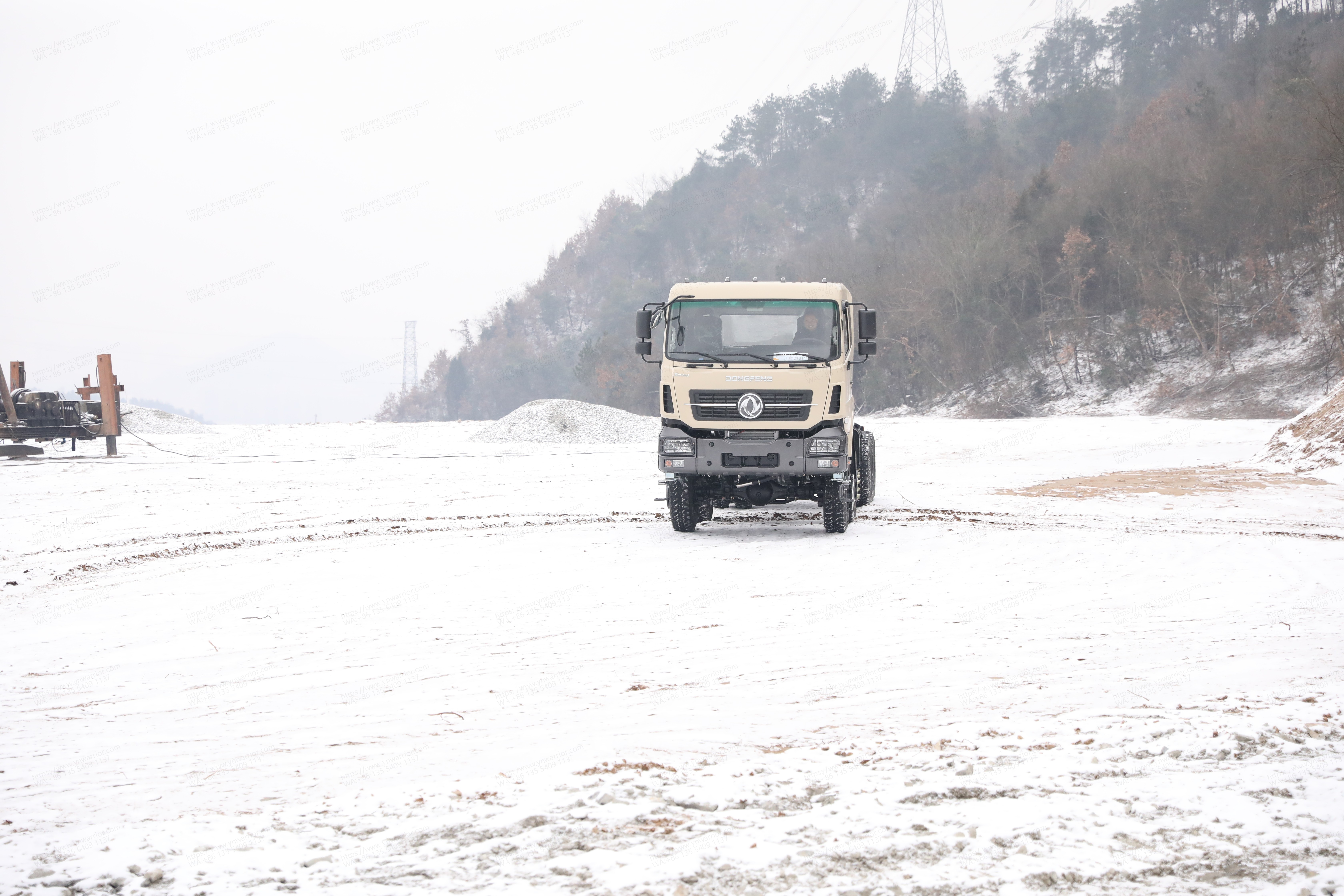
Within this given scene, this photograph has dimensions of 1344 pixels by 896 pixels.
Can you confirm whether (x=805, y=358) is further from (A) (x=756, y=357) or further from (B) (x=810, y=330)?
(A) (x=756, y=357)

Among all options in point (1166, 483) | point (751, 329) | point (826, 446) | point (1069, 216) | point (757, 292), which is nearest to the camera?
point (826, 446)

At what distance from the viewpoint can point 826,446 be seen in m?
11.9

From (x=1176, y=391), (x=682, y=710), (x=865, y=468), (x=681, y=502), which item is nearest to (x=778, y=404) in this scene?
(x=681, y=502)

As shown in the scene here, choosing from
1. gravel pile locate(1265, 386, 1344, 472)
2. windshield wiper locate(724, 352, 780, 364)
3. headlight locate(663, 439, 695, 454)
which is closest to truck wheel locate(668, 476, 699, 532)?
headlight locate(663, 439, 695, 454)

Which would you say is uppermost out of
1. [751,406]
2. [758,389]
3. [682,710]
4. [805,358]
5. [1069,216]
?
[1069,216]

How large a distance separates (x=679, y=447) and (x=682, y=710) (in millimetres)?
6678

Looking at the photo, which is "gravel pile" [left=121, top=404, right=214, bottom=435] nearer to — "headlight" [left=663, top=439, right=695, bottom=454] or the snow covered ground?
the snow covered ground

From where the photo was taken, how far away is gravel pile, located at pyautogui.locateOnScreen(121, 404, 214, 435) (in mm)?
41188

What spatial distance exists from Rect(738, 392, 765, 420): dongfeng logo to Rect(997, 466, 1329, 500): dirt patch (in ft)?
23.9

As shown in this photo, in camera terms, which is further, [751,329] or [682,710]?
[751,329]

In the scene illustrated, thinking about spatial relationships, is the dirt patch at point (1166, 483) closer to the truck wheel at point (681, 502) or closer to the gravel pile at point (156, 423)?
the truck wheel at point (681, 502)

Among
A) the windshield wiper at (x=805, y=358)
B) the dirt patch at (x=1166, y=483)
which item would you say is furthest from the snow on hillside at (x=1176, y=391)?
the windshield wiper at (x=805, y=358)

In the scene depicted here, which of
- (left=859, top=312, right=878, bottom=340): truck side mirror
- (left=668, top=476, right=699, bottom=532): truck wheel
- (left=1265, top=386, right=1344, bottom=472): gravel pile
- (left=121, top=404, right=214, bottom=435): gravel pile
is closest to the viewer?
(left=859, top=312, right=878, bottom=340): truck side mirror

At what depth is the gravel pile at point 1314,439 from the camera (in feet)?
62.7
